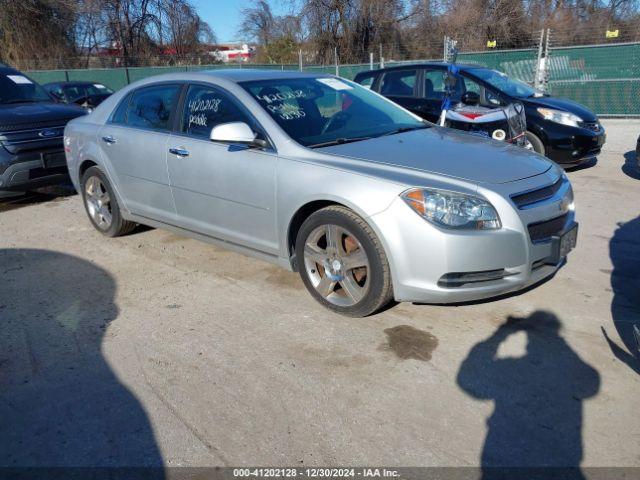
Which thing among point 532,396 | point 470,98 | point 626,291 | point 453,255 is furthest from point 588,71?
point 532,396

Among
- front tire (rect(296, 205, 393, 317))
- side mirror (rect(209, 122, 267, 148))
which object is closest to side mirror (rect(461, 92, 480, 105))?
side mirror (rect(209, 122, 267, 148))

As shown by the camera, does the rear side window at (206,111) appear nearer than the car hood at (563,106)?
Yes

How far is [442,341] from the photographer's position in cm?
349

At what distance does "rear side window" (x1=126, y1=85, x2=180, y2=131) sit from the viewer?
485 cm

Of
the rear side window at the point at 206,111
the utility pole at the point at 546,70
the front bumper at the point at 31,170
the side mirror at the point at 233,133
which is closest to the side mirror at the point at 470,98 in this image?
the rear side window at the point at 206,111

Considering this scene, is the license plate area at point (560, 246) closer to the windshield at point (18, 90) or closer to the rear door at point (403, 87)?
the rear door at point (403, 87)

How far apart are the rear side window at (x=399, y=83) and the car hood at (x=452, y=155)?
4.65 metres

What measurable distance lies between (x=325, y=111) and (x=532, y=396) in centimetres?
259

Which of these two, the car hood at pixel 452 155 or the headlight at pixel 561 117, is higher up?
the car hood at pixel 452 155

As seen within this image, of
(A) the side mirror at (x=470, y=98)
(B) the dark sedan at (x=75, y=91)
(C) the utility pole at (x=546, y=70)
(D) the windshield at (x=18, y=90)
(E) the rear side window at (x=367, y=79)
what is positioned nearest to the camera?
(D) the windshield at (x=18, y=90)

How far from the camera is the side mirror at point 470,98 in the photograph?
7.88 meters

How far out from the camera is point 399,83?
8.98 metres

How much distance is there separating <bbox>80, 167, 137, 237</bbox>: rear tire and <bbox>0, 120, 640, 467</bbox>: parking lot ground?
79 centimetres

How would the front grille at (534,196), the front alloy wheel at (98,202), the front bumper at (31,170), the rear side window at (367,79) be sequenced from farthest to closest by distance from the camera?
Answer: 1. the rear side window at (367,79)
2. the front bumper at (31,170)
3. the front alloy wheel at (98,202)
4. the front grille at (534,196)
